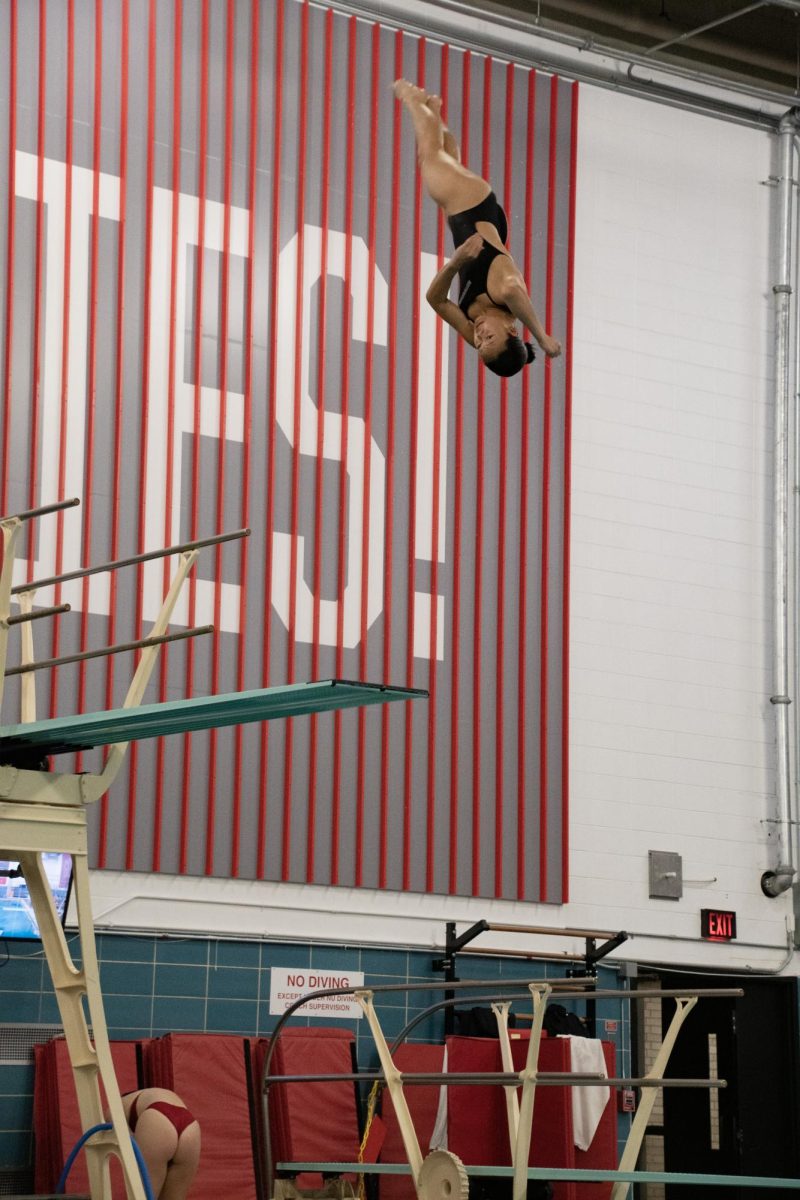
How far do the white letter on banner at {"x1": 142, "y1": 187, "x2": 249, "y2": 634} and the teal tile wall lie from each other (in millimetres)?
2032

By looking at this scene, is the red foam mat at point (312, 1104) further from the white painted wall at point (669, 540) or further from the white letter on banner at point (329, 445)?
the white letter on banner at point (329, 445)

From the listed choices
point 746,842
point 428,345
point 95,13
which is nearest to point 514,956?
point 746,842

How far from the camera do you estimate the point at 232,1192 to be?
8.66 m

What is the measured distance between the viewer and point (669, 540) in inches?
456

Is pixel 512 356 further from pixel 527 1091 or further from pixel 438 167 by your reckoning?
pixel 527 1091

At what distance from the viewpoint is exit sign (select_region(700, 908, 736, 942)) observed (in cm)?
1105

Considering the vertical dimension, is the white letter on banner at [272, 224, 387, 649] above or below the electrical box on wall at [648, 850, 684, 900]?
above

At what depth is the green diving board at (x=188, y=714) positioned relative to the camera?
4777 millimetres

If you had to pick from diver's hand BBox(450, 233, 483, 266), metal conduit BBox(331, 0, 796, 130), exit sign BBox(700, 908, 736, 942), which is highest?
metal conduit BBox(331, 0, 796, 130)

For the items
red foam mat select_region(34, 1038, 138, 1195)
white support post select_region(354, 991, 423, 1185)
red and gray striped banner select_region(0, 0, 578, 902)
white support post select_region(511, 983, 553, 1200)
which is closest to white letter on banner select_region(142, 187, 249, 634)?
red and gray striped banner select_region(0, 0, 578, 902)

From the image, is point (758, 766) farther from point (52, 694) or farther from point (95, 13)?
point (95, 13)

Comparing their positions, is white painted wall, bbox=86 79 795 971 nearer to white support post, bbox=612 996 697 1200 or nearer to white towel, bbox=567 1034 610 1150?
white towel, bbox=567 1034 610 1150

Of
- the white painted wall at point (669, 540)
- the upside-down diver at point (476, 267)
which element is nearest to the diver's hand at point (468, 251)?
the upside-down diver at point (476, 267)

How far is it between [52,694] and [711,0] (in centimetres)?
763
